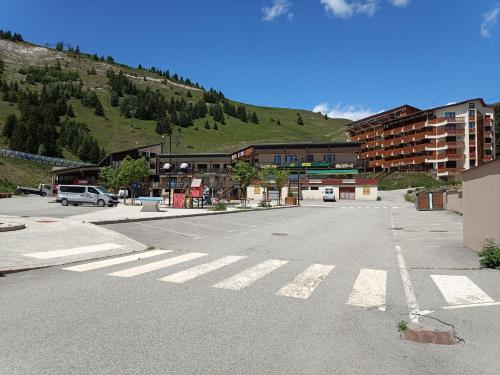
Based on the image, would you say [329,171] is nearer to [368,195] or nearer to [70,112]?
[368,195]

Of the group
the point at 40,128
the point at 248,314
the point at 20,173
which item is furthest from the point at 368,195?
the point at 40,128

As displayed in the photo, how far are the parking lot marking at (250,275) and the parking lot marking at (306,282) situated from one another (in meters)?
0.78

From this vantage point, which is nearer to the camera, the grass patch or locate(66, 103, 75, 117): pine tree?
the grass patch

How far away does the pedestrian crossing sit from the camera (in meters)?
7.59

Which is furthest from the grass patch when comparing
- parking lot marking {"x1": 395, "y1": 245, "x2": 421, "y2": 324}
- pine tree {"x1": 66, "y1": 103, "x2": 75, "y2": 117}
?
pine tree {"x1": 66, "y1": 103, "x2": 75, "y2": 117}

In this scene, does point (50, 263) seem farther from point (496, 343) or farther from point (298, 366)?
point (496, 343)

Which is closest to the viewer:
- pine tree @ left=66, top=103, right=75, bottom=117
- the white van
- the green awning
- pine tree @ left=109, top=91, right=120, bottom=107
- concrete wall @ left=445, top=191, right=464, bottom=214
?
concrete wall @ left=445, top=191, right=464, bottom=214

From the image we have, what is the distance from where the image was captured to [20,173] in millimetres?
75438

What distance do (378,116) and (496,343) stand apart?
109 metres

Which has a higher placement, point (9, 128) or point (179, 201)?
point (9, 128)

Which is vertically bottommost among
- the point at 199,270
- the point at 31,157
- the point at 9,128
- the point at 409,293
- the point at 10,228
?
the point at 409,293

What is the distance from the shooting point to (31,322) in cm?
573

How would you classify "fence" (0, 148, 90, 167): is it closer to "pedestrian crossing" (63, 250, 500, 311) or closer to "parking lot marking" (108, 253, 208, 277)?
"parking lot marking" (108, 253, 208, 277)

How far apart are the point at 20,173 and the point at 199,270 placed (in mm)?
76650
